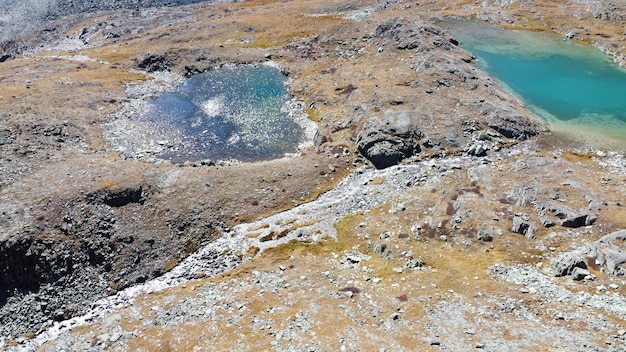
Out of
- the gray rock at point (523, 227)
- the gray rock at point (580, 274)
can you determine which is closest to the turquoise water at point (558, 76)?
the gray rock at point (523, 227)

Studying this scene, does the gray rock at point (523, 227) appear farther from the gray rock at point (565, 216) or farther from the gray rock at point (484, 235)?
the gray rock at point (484, 235)

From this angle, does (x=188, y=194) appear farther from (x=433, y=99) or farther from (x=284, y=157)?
(x=433, y=99)

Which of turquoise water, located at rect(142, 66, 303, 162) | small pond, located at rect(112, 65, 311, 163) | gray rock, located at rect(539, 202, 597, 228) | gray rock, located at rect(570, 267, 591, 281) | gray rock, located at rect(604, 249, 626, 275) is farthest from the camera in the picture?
turquoise water, located at rect(142, 66, 303, 162)

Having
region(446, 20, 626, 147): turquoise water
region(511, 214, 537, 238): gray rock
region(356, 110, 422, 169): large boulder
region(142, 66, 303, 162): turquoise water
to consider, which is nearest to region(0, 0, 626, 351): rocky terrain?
region(511, 214, 537, 238): gray rock

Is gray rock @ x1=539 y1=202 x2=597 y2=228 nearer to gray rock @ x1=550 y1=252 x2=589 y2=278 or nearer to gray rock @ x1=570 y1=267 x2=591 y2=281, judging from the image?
gray rock @ x1=550 y1=252 x2=589 y2=278

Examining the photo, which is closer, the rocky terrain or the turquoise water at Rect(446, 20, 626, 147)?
the rocky terrain

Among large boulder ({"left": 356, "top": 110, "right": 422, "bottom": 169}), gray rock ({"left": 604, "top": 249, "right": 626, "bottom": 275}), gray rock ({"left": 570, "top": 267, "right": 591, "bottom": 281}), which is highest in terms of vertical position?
large boulder ({"left": 356, "top": 110, "right": 422, "bottom": 169})

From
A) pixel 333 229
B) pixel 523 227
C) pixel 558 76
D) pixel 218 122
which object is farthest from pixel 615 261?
pixel 558 76
